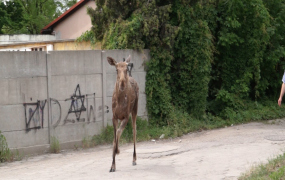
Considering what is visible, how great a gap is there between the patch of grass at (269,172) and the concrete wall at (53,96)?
232 inches

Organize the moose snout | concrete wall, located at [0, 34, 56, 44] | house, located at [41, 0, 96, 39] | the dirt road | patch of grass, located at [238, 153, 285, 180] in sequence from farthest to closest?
concrete wall, located at [0, 34, 56, 44] → house, located at [41, 0, 96, 39] → the dirt road → the moose snout → patch of grass, located at [238, 153, 285, 180]

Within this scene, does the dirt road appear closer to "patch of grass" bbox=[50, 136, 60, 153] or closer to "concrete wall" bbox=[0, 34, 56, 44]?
"patch of grass" bbox=[50, 136, 60, 153]

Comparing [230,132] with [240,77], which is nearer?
[230,132]

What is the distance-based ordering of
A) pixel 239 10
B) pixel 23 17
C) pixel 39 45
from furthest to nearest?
pixel 23 17 < pixel 39 45 < pixel 239 10

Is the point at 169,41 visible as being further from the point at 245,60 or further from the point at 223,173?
the point at 223,173

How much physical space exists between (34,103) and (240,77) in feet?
30.3

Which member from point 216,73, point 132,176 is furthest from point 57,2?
point 132,176

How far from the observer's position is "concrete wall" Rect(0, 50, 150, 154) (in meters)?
10.5

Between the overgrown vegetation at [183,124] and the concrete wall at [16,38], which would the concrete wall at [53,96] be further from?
the concrete wall at [16,38]

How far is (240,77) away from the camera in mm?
16594

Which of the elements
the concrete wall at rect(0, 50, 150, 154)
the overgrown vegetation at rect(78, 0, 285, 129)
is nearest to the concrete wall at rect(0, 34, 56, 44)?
the overgrown vegetation at rect(78, 0, 285, 129)

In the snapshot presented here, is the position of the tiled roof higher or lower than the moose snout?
higher

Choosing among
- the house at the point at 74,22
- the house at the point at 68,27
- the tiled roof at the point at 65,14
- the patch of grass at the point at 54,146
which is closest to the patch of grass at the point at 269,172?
the patch of grass at the point at 54,146

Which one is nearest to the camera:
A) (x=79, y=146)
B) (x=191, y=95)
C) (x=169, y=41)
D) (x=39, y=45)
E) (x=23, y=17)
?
(x=79, y=146)
